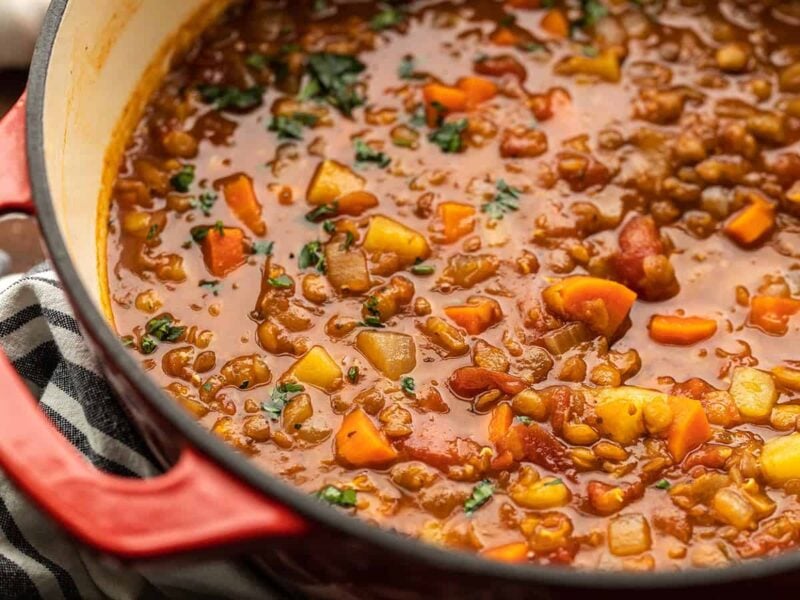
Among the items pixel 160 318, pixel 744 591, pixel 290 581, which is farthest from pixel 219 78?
pixel 744 591

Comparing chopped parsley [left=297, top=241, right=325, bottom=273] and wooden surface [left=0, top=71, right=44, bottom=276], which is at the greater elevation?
chopped parsley [left=297, top=241, right=325, bottom=273]

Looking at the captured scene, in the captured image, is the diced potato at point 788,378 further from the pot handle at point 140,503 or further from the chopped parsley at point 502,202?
the pot handle at point 140,503

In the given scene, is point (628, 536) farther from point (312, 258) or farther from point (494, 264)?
point (312, 258)

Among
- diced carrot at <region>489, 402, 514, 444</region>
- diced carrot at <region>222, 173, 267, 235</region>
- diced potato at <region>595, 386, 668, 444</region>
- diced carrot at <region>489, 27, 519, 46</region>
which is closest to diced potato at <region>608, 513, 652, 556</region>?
diced potato at <region>595, 386, 668, 444</region>

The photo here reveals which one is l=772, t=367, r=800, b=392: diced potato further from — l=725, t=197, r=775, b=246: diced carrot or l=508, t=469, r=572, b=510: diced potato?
l=508, t=469, r=572, b=510: diced potato

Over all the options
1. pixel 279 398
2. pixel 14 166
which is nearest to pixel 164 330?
pixel 279 398

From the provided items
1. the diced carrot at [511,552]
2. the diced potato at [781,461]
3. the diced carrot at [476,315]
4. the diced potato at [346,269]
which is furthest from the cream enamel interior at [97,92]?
the diced potato at [781,461]

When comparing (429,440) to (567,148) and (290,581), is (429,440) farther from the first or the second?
(567,148)
